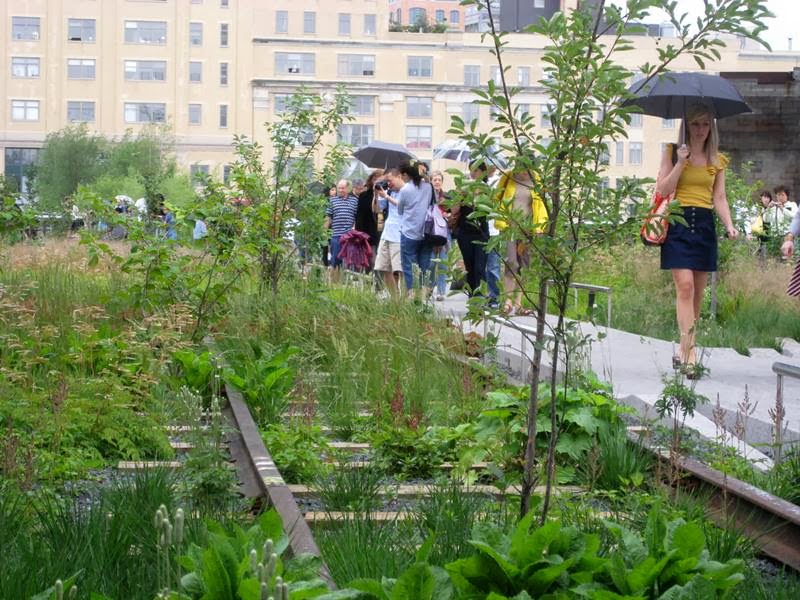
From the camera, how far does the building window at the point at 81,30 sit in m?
119

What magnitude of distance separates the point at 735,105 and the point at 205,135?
108 m

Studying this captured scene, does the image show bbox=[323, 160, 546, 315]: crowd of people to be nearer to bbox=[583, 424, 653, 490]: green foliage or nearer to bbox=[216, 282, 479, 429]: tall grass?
bbox=[216, 282, 479, 429]: tall grass

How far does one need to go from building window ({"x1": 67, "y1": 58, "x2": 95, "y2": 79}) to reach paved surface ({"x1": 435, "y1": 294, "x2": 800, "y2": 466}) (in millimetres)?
108402

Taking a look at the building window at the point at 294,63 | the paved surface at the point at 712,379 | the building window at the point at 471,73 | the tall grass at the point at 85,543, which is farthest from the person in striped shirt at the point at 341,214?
the building window at the point at 471,73

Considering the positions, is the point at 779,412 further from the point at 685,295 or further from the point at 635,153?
the point at 635,153

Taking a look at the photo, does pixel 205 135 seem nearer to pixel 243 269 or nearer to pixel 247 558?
pixel 243 269

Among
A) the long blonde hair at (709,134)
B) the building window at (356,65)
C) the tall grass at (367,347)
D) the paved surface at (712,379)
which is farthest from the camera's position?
the building window at (356,65)

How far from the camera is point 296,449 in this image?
679 centimetres

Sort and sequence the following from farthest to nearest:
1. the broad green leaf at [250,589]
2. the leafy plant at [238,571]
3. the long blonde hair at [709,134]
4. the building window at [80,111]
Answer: the building window at [80,111]
the long blonde hair at [709,134]
the leafy plant at [238,571]
the broad green leaf at [250,589]

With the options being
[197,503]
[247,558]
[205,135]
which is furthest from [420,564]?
[205,135]

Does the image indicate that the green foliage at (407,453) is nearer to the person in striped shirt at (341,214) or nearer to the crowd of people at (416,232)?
the crowd of people at (416,232)

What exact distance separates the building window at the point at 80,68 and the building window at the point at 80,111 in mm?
2437

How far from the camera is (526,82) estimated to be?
123 m

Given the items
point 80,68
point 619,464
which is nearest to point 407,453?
point 619,464
